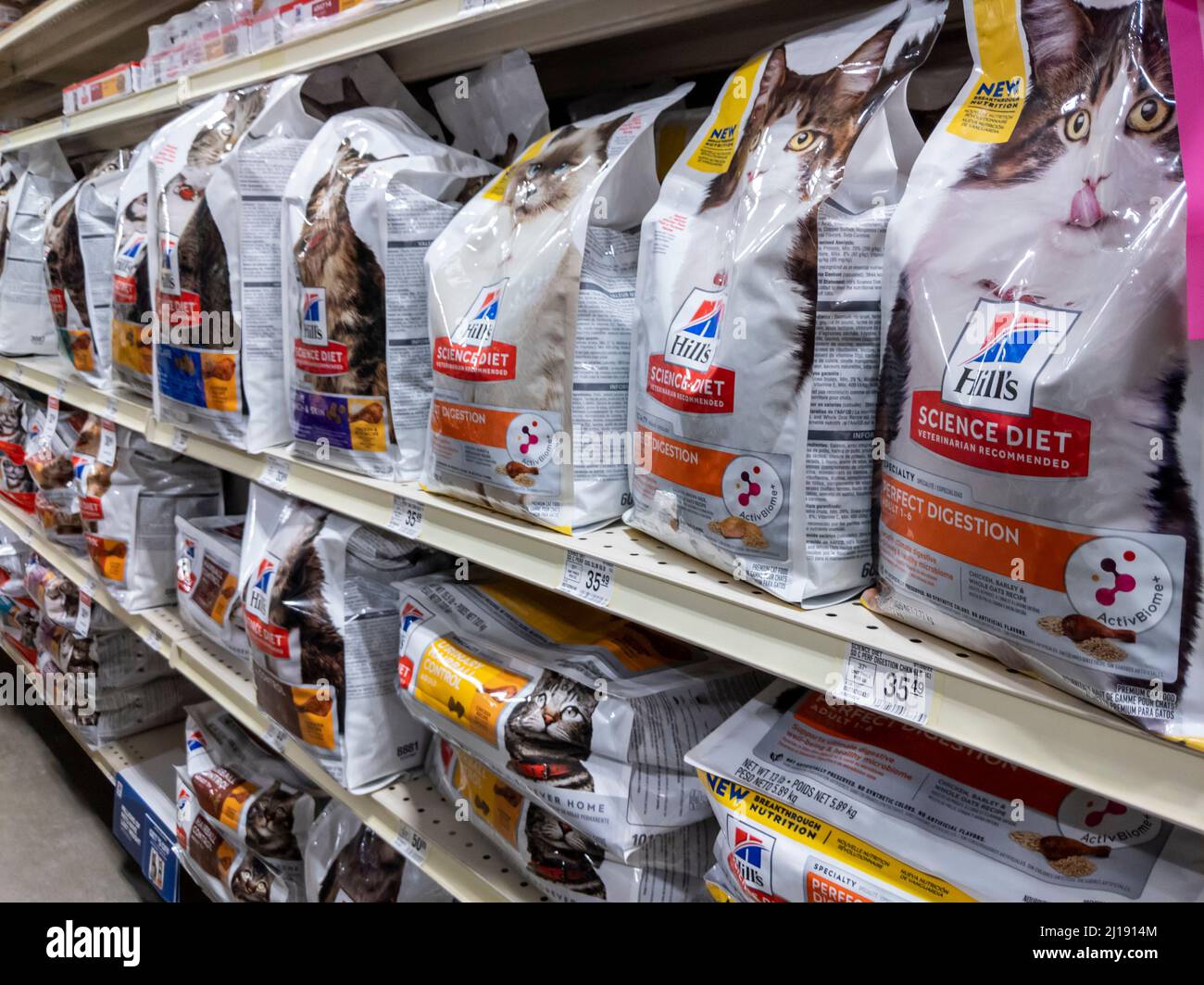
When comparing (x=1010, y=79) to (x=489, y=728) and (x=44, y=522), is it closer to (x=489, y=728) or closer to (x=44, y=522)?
(x=489, y=728)

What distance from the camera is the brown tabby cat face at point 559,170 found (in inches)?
38.9

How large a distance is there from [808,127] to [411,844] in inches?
43.2

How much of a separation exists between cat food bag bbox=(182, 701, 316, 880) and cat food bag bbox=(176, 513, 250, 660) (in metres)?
0.28

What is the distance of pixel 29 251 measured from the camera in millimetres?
2559

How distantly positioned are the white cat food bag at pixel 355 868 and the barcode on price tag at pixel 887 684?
38.7 inches

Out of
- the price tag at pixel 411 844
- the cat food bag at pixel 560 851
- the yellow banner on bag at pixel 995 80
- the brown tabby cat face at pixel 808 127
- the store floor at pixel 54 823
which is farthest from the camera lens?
the store floor at pixel 54 823

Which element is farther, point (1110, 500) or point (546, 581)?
point (546, 581)

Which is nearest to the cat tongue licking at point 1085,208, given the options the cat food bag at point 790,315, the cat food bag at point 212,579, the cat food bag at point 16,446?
the cat food bag at point 790,315

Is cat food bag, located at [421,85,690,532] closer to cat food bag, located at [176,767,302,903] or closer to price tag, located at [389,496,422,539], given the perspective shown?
price tag, located at [389,496,422,539]

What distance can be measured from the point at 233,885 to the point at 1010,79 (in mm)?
1928

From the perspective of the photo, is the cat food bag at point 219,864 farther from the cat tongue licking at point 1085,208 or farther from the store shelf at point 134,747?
the cat tongue licking at point 1085,208

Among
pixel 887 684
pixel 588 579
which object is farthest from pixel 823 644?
pixel 588 579
